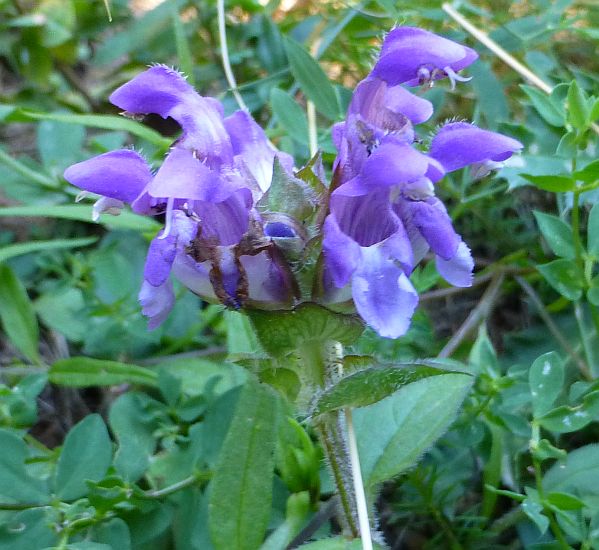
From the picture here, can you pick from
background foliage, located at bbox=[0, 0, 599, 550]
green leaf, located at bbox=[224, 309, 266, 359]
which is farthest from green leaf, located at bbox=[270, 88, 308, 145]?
green leaf, located at bbox=[224, 309, 266, 359]

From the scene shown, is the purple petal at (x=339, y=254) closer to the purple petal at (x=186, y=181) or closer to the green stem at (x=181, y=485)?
the purple petal at (x=186, y=181)

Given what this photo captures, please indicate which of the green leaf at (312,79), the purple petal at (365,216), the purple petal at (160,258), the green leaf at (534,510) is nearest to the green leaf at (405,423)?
the green leaf at (534,510)

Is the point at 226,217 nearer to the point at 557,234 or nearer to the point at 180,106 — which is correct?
the point at 180,106

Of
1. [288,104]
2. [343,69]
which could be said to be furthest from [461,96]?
[288,104]

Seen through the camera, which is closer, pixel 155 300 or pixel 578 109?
pixel 155 300

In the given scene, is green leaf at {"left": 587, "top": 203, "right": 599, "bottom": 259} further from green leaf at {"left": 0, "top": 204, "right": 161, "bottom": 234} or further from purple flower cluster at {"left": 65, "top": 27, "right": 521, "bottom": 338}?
green leaf at {"left": 0, "top": 204, "right": 161, "bottom": 234}

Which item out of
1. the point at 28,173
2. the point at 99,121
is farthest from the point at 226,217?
the point at 28,173

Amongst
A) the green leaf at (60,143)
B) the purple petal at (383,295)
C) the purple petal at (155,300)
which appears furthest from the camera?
the green leaf at (60,143)
